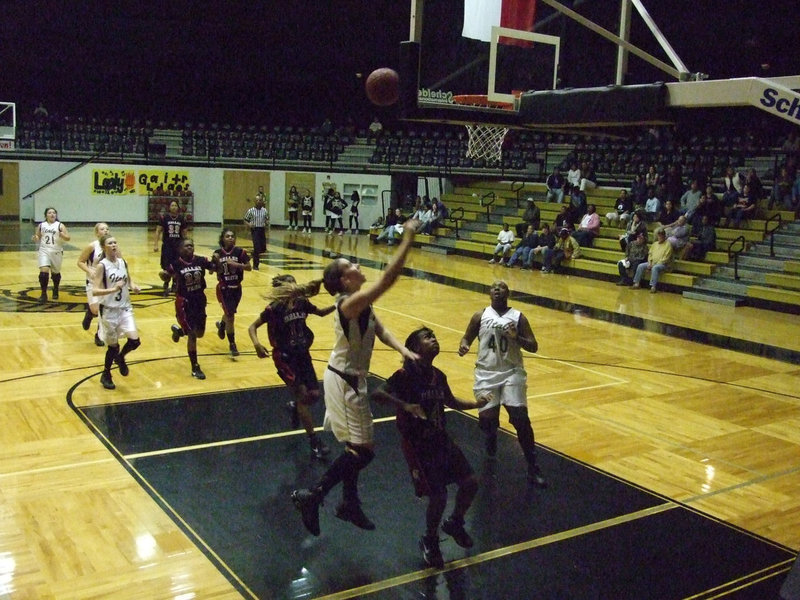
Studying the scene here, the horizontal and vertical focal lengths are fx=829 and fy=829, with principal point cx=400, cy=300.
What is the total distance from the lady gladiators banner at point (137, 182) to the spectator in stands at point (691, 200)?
1835 cm

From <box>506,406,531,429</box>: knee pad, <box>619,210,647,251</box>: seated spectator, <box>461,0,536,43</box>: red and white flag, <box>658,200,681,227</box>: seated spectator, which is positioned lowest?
<box>506,406,531,429</box>: knee pad

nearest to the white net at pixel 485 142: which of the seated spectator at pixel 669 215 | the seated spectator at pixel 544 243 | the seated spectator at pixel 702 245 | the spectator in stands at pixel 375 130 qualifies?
the seated spectator at pixel 702 245

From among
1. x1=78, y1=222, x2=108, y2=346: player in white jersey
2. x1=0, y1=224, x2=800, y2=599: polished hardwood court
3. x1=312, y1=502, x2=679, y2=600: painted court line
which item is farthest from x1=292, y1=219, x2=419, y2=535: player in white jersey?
x1=78, y1=222, x2=108, y2=346: player in white jersey

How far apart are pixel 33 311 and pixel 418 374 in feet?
31.0

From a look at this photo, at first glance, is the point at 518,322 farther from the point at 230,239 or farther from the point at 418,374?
the point at 230,239

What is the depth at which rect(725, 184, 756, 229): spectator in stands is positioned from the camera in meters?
18.3

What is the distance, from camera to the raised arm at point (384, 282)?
13.6 feet

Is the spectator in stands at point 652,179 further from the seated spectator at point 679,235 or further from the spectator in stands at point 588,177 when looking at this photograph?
the seated spectator at point 679,235

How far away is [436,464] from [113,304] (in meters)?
4.78

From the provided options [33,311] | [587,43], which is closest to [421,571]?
[587,43]

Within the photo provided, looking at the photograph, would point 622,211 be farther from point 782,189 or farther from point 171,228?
point 171,228

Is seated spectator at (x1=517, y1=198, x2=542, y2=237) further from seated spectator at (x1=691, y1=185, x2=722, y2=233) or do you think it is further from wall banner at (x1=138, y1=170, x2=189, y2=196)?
wall banner at (x1=138, y1=170, x2=189, y2=196)

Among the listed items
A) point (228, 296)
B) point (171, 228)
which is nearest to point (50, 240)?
point (171, 228)

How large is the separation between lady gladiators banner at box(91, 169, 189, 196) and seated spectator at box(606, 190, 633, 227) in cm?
1642
